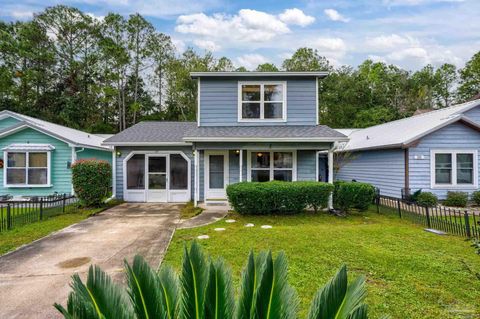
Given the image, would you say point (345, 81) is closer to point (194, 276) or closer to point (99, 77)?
point (99, 77)

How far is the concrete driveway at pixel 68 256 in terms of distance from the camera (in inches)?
145

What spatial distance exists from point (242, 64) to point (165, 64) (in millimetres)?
8588

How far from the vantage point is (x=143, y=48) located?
88.6ft

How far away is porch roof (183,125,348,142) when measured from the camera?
9.70 metres

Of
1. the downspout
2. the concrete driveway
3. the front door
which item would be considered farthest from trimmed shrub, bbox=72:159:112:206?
the downspout

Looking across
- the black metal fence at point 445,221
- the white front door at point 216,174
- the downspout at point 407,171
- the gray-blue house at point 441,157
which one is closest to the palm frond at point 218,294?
the black metal fence at point 445,221

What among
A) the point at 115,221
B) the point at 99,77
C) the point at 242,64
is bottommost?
the point at 115,221

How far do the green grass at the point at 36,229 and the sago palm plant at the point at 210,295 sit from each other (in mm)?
6309

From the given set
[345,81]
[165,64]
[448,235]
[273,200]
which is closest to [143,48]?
[165,64]

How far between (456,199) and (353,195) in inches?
193

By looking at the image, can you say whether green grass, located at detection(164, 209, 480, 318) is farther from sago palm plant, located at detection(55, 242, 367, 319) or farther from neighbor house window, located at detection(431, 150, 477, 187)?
neighbor house window, located at detection(431, 150, 477, 187)

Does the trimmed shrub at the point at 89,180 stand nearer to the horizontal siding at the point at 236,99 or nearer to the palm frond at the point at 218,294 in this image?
the horizontal siding at the point at 236,99

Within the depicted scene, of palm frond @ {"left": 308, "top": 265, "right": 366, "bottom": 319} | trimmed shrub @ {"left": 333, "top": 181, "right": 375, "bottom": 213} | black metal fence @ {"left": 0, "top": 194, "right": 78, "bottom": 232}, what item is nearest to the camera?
palm frond @ {"left": 308, "top": 265, "right": 366, "bottom": 319}

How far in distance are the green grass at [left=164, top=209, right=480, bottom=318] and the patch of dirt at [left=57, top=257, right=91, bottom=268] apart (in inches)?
63.4
